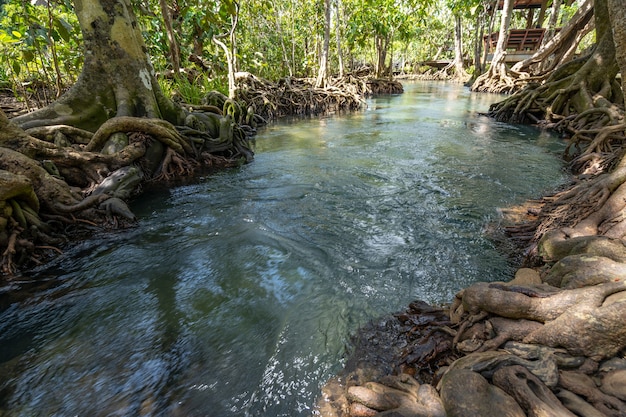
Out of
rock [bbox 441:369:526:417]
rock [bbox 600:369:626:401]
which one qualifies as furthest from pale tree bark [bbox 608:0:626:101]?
rock [bbox 441:369:526:417]

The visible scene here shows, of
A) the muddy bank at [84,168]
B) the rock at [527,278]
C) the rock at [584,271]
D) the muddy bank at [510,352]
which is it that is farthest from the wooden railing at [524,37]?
the muddy bank at [510,352]

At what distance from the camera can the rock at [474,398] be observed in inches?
A: 49.9

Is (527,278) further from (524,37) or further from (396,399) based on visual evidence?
(524,37)

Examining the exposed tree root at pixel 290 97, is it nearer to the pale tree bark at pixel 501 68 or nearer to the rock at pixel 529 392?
the pale tree bark at pixel 501 68

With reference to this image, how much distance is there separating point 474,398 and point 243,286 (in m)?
2.15

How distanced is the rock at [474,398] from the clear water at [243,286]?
827 mm

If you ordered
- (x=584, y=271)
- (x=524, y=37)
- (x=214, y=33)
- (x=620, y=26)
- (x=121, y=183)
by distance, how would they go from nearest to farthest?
1. (x=584, y=271)
2. (x=620, y=26)
3. (x=121, y=183)
4. (x=214, y=33)
5. (x=524, y=37)

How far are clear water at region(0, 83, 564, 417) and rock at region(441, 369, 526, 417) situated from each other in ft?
2.71

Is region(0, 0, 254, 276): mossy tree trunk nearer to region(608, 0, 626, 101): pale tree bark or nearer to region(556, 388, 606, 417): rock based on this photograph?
region(556, 388, 606, 417): rock

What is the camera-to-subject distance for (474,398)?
1.34 m

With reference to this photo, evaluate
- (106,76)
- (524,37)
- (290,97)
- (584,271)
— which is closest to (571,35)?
(290,97)

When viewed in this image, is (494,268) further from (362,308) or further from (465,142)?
(465,142)

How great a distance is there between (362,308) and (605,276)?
5.08ft

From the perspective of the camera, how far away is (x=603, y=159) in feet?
15.8
